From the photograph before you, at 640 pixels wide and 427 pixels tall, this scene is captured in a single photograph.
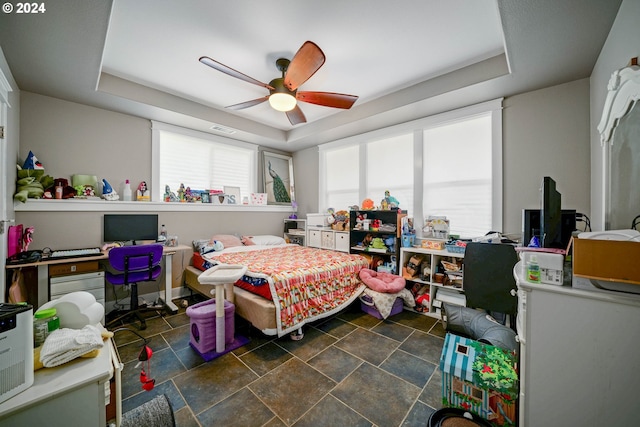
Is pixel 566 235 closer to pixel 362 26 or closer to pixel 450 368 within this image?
pixel 450 368

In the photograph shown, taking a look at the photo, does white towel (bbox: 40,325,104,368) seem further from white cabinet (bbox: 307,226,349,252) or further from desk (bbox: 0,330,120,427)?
white cabinet (bbox: 307,226,349,252)

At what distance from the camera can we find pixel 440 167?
3322mm

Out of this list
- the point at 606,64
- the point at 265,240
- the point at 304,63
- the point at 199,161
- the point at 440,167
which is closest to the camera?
the point at 606,64

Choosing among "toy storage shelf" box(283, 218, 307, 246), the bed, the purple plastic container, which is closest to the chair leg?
the bed

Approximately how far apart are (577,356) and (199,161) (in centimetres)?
465

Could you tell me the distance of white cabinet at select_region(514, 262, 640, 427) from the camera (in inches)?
38.6

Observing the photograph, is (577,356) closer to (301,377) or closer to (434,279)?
(301,377)

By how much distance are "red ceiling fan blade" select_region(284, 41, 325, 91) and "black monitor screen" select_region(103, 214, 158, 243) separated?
2689 millimetres

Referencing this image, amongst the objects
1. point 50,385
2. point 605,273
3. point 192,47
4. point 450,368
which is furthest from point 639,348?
point 192,47

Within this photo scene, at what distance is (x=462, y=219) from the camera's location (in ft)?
10.3

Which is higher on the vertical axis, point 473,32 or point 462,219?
point 473,32

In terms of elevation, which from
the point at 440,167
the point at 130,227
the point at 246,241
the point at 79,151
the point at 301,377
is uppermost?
the point at 79,151

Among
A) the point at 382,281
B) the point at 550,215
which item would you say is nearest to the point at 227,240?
the point at 382,281

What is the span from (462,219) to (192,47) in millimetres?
3660
